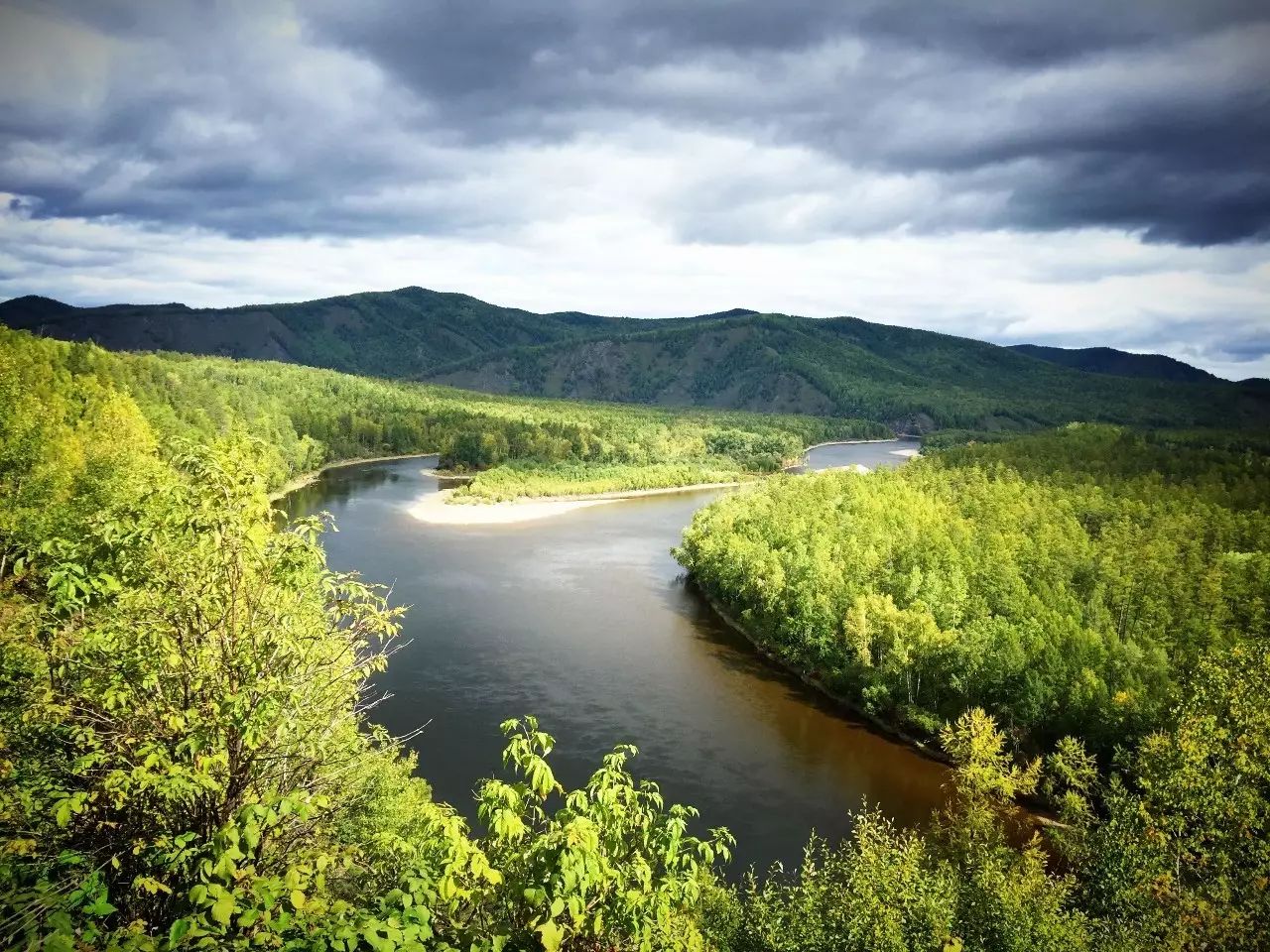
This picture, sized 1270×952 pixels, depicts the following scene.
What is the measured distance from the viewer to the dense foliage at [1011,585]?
34625mm

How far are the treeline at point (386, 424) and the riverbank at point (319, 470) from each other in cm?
132

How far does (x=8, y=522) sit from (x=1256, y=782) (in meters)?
38.5

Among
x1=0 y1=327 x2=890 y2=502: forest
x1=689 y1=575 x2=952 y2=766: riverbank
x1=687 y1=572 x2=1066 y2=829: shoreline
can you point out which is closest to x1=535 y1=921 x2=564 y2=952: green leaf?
x1=687 y1=572 x2=1066 y2=829: shoreline

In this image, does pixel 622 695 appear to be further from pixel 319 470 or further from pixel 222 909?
pixel 319 470

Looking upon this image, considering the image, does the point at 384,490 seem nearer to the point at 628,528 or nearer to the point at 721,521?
the point at 628,528

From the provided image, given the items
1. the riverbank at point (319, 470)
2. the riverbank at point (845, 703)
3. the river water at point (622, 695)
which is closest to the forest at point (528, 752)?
the riverbank at point (845, 703)

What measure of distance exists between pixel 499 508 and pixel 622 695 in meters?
61.0

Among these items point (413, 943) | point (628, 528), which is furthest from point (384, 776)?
point (628, 528)

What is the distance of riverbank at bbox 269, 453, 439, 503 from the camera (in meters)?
102

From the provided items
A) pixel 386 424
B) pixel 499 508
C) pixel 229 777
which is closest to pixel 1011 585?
pixel 229 777

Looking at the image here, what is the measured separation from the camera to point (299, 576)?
27.3ft

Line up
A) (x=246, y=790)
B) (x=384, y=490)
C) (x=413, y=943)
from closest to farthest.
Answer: (x=413, y=943), (x=246, y=790), (x=384, y=490)

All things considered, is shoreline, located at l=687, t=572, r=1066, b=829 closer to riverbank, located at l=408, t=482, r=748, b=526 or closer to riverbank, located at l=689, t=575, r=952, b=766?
riverbank, located at l=689, t=575, r=952, b=766

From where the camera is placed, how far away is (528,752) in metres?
7.75
